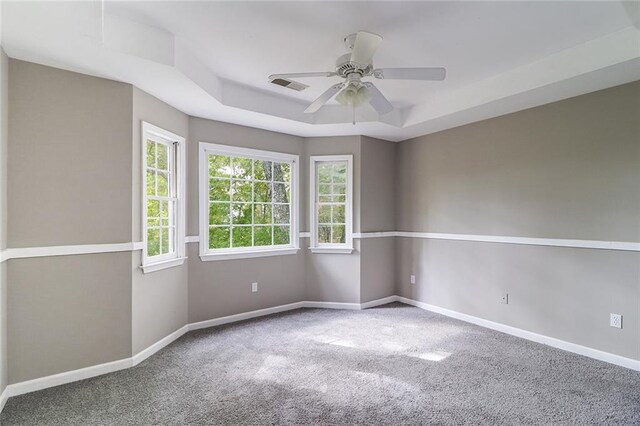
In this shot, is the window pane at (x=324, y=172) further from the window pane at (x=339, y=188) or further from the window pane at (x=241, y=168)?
the window pane at (x=241, y=168)

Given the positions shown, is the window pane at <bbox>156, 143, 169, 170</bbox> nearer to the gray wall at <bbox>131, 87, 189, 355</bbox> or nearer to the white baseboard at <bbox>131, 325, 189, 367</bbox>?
the gray wall at <bbox>131, 87, 189, 355</bbox>

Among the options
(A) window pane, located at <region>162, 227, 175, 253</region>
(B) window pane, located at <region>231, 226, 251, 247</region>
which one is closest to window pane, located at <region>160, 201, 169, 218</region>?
(A) window pane, located at <region>162, 227, 175, 253</region>

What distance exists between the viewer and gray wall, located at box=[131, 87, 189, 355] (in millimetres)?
2881

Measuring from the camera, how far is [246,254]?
4133 mm

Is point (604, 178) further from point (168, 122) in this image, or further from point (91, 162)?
point (91, 162)

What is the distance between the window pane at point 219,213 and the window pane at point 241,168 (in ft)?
1.38

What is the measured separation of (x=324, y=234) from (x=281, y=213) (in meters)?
0.69

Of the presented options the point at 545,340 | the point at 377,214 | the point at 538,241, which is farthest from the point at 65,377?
the point at 538,241

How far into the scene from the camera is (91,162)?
8.76ft

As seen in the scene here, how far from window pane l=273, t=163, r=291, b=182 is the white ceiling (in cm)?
116

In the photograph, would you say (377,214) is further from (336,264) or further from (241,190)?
(241,190)

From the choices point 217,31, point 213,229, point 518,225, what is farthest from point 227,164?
point 518,225

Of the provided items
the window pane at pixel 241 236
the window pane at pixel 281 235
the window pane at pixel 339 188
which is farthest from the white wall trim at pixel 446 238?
the window pane at pixel 339 188

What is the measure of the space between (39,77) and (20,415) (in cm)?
238
